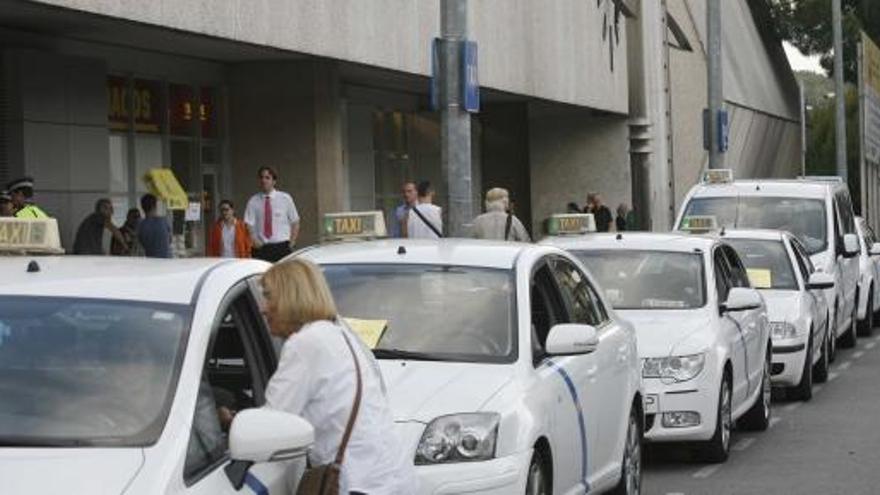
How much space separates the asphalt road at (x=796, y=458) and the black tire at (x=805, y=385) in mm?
87

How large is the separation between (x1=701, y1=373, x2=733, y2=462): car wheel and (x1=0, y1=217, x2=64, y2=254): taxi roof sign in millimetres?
6094

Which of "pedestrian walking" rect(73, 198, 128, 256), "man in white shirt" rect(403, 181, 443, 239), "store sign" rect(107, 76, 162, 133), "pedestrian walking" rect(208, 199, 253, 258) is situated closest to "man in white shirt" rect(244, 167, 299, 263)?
"pedestrian walking" rect(208, 199, 253, 258)

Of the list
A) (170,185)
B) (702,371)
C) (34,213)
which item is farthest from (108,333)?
(170,185)

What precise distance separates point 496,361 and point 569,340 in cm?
35

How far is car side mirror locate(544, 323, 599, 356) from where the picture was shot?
7.97m

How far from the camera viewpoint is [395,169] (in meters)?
32.2

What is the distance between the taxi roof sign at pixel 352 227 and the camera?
34.2 feet

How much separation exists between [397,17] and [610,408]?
14528 mm

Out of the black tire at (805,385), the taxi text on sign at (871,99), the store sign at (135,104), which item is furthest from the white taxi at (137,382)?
the taxi text on sign at (871,99)

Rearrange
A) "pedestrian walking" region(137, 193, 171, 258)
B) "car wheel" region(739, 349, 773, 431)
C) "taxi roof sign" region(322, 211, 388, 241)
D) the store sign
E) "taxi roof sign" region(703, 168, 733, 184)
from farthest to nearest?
the store sign, "taxi roof sign" region(703, 168, 733, 184), "pedestrian walking" region(137, 193, 171, 258), "car wheel" region(739, 349, 773, 431), "taxi roof sign" region(322, 211, 388, 241)

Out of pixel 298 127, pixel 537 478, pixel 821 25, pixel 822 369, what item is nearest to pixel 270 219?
pixel 298 127

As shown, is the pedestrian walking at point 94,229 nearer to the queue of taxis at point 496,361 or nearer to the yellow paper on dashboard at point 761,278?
the yellow paper on dashboard at point 761,278

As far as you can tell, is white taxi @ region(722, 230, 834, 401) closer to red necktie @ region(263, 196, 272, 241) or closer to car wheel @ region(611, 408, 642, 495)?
red necktie @ region(263, 196, 272, 241)

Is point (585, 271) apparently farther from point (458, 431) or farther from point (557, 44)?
point (557, 44)
